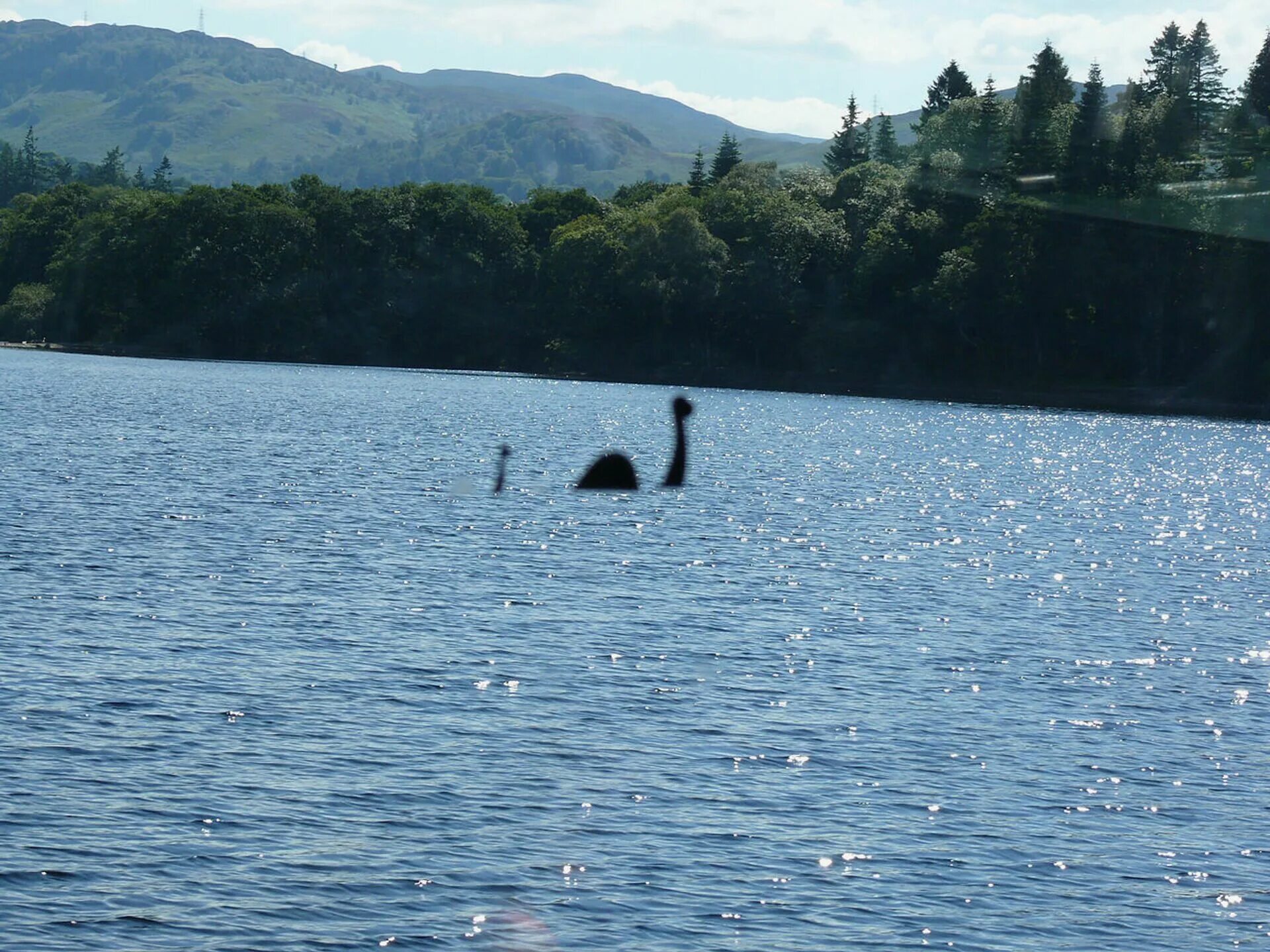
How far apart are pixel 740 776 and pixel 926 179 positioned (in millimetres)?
162930

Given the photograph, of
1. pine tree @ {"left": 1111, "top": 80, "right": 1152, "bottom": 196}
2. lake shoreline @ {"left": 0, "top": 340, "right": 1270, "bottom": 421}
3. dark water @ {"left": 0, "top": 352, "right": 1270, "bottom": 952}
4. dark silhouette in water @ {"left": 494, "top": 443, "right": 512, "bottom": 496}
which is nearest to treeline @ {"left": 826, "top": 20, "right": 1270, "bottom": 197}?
pine tree @ {"left": 1111, "top": 80, "right": 1152, "bottom": 196}

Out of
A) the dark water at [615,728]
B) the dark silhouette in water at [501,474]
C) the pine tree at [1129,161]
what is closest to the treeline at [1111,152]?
the pine tree at [1129,161]

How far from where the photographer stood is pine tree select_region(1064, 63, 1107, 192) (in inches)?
6801

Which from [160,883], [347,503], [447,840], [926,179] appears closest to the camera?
[160,883]

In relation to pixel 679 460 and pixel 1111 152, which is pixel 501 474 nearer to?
pixel 679 460

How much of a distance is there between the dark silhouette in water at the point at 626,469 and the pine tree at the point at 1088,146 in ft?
559

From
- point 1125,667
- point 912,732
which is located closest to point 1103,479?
point 1125,667

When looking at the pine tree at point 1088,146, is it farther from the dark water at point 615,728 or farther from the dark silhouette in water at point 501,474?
the dark silhouette in water at point 501,474

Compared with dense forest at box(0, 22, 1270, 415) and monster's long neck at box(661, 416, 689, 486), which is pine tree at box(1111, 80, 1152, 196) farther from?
monster's long neck at box(661, 416, 689, 486)

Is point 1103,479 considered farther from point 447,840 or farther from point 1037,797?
point 447,840

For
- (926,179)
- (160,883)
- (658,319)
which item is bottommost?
(160,883)

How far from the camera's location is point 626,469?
479 inches

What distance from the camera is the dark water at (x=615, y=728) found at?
2673 centimetres

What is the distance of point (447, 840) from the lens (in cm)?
2920
